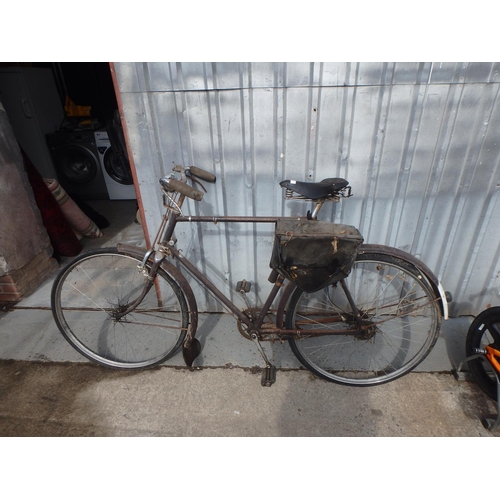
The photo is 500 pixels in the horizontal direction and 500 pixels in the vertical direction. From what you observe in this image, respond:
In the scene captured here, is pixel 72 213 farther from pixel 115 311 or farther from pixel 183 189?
pixel 183 189

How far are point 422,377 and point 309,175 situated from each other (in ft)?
5.62

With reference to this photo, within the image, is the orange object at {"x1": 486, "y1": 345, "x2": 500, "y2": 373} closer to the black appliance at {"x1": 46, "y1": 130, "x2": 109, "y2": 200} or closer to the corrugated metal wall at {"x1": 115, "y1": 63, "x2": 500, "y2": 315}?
the corrugated metal wall at {"x1": 115, "y1": 63, "x2": 500, "y2": 315}

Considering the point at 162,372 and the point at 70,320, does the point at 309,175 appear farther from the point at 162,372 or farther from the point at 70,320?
the point at 70,320

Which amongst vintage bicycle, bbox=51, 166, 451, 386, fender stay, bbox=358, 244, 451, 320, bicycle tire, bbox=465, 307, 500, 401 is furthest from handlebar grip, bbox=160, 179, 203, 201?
bicycle tire, bbox=465, 307, 500, 401

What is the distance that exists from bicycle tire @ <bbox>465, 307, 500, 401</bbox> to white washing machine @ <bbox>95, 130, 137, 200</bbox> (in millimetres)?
5035

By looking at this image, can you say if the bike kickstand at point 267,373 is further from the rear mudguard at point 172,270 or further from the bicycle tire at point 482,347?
the bicycle tire at point 482,347

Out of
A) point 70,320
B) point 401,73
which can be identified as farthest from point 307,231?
point 70,320

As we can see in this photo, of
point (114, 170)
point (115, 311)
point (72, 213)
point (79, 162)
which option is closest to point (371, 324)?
point (115, 311)

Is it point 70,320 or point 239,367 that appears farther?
point 70,320

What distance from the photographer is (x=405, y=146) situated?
2.21 m

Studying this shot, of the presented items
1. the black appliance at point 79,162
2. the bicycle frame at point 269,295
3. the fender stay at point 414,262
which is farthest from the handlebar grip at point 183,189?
the black appliance at point 79,162

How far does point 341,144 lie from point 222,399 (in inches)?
78.4

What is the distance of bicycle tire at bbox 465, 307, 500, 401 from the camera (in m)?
2.09

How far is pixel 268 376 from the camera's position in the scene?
2.26 meters
